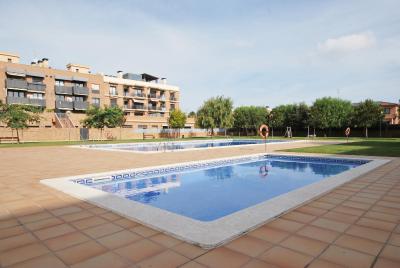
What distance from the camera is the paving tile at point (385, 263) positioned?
270 cm

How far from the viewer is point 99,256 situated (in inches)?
117

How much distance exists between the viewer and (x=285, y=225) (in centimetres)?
Result: 386

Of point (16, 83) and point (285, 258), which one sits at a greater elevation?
point (16, 83)

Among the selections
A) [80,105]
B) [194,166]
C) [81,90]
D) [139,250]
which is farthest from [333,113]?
[139,250]

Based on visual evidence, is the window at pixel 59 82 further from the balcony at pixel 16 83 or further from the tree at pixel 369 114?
the tree at pixel 369 114

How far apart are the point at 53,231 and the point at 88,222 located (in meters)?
0.49

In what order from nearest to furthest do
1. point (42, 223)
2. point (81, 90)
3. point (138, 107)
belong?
point (42, 223) → point (81, 90) → point (138, 107)

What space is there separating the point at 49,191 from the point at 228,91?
41000 millimetres

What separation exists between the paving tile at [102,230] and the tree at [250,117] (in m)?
46.5

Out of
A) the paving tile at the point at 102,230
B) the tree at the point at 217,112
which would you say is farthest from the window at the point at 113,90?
the paving tile at the point at 102,230

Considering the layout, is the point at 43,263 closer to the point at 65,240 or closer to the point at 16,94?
the point at 65,240

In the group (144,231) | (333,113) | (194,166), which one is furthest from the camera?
(333,113)

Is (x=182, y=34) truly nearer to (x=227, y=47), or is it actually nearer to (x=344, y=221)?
(x=227, y=47)

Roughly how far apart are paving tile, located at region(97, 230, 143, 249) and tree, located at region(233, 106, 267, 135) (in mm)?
46727
